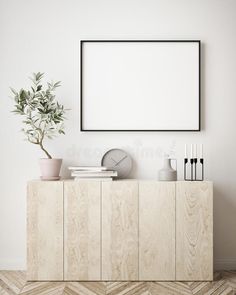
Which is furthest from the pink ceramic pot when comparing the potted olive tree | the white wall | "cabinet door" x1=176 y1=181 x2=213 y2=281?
"cabinet door" x1=176 y1=181 x2=213 y2=281

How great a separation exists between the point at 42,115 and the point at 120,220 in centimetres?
100

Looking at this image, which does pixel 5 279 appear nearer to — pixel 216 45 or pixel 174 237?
pixel 174 237

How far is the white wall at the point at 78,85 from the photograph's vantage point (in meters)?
3.05

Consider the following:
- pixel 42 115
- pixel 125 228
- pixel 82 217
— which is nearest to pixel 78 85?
pixel 42 115

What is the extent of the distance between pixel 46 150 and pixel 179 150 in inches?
43.2

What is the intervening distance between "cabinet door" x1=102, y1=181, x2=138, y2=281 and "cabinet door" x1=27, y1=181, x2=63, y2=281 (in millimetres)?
330

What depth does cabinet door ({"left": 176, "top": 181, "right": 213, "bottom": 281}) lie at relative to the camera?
2689 mm

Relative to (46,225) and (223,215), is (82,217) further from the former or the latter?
(223,215)

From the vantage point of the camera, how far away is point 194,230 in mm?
2693

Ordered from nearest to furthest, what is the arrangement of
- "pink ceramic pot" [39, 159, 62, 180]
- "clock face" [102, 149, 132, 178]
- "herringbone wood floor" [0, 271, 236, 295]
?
"herringbone wood floor" [0, 271, 236, 295]
"pink ceramic pot" [39, 159, 62, 180]
"clock face" [102, 149, 132, 178]

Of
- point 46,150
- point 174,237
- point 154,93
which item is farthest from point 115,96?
point 174,237

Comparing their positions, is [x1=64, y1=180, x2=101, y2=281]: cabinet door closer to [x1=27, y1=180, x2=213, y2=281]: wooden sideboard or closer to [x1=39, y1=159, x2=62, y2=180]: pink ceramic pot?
[x1=27, y1=180, x2=213, y2=281]: wooden sideboard

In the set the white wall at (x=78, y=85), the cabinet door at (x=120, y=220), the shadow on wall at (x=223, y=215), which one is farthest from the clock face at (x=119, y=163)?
the shadow on wall at (x=223, y=215)

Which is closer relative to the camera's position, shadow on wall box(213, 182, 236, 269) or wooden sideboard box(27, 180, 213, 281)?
wooden sideboard box(27, 180, 213, 281)
